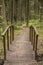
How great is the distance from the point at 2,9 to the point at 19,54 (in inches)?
285

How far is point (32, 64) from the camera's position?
8297mm

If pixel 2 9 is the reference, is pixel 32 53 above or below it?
below

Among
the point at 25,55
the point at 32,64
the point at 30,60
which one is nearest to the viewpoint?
the point at 32,64

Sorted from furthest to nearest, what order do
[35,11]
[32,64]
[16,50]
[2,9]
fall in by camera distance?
[35,11], [2,9], [16,50], [32,64]

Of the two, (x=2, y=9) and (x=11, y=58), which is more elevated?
(x=2, y=9)

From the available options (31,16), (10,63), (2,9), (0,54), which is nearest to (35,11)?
(31,16)

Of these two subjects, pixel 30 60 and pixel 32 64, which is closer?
pixel 32 64

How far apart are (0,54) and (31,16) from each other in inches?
1144

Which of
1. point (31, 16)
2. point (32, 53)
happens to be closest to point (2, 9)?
point (32, 53)

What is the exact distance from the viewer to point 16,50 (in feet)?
35.1

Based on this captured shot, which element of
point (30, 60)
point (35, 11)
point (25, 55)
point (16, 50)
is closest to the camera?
point (30, 60)

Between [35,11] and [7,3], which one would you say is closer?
[7,3]

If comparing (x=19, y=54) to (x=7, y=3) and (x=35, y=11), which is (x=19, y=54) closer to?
(x=7, y=3)

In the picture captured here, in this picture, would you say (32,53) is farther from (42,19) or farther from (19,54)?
(42,19)
